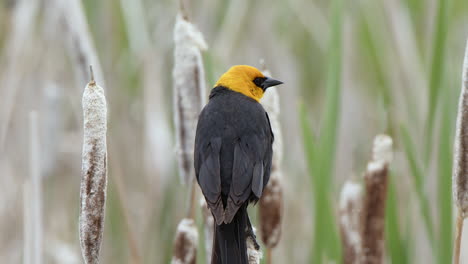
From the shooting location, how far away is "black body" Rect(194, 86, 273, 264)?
1.09 metres

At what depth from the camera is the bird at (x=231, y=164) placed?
109 cm

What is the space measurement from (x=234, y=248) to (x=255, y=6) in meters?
1.40

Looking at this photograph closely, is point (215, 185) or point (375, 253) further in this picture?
point (375, 253)

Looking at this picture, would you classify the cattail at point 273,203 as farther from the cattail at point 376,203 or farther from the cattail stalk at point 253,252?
the cattail at point 376,203

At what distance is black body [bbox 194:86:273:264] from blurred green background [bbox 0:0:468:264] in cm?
34

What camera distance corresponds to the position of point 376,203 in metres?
1.21

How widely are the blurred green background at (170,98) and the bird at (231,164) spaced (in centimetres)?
34

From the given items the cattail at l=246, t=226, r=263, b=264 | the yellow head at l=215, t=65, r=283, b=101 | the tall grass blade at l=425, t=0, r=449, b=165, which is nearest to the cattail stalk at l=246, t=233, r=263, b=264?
the cattail at l=246, t=226, r=263, b=264

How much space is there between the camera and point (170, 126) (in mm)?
1874

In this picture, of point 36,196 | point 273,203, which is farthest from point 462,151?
point 36,196

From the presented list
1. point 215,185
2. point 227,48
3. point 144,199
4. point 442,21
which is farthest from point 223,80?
point 144,199

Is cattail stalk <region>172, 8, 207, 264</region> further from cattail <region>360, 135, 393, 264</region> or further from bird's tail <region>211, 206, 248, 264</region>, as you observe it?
cattail <region>360, 135, 393, 264</region>

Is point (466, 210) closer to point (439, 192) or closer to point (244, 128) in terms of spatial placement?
point (439, 192)

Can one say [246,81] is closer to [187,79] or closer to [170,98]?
[187,79]
